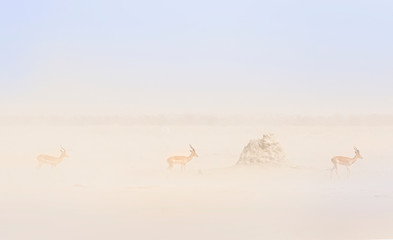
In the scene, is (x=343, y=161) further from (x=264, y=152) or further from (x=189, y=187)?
(x=189, y=187)

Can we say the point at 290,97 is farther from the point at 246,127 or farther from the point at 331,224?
the point at 331,224

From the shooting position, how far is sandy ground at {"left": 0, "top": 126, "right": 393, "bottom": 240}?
3.76 meters

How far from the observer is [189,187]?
4.00 metres

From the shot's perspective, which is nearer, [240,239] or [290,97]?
[240,239]

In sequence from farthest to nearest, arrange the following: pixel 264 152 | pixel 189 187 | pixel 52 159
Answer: pixel 264 152, pixel 189 187, pixel 52 159

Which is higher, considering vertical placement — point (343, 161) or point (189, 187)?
point (343, 161)

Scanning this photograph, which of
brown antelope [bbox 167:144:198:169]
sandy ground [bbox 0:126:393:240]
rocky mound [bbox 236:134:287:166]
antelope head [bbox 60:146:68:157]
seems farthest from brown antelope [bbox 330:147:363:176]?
antelope head [bbox 60:146:68:157]

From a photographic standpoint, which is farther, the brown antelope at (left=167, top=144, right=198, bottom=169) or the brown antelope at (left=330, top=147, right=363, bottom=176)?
the brown antelope at (left=330, top=147, right=363, bottom=176)

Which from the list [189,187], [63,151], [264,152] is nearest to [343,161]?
[264,152]

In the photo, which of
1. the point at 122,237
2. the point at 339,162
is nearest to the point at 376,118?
the point at 339,162

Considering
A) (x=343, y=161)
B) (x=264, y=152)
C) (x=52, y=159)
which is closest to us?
(x=52, y=159)

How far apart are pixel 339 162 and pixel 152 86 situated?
1.39 meters

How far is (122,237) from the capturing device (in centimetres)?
371

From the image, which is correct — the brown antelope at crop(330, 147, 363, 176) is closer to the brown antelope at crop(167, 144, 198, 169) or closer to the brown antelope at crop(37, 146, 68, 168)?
the brown antelope at crop(167, 144, 198, 169)
